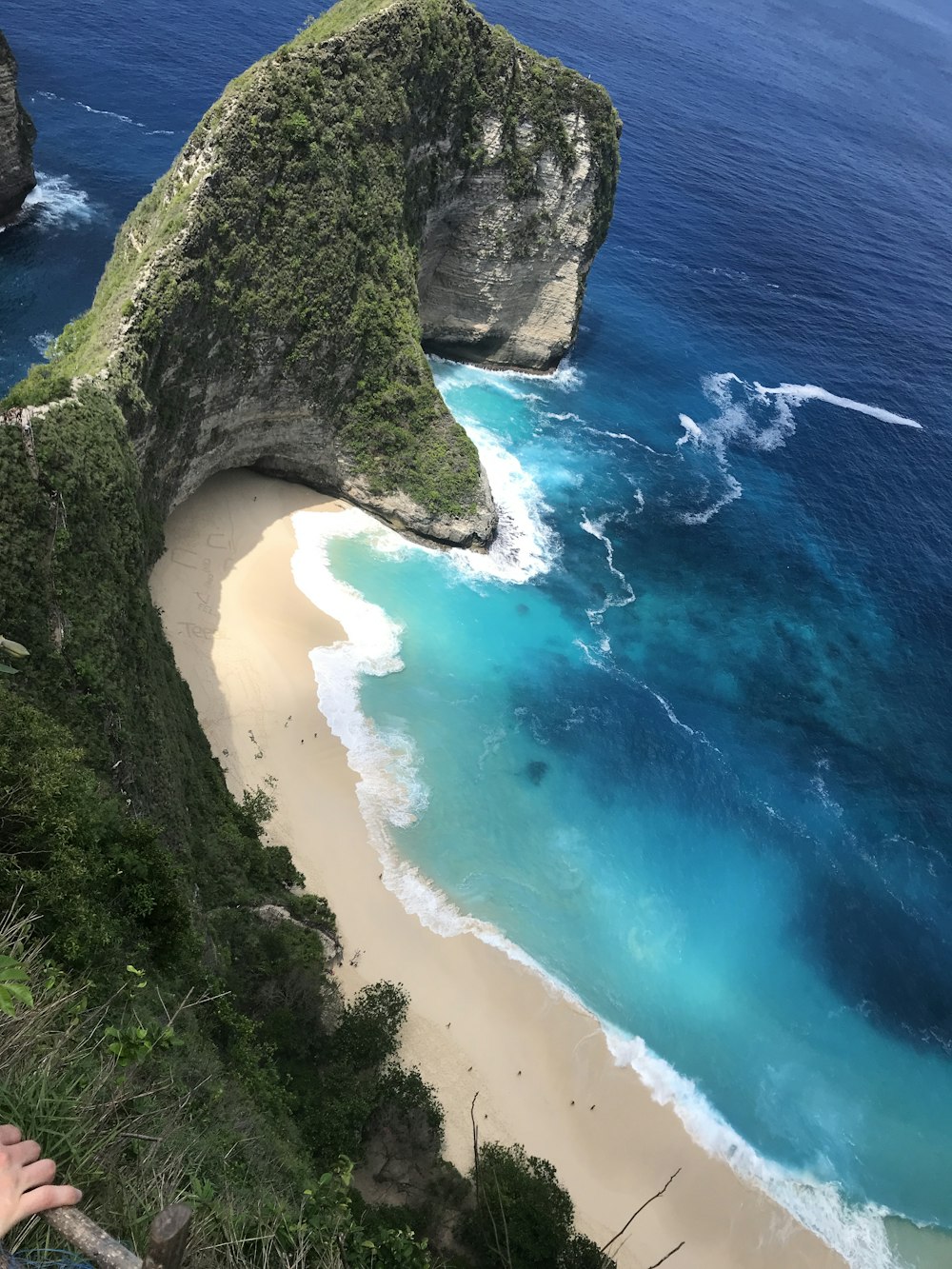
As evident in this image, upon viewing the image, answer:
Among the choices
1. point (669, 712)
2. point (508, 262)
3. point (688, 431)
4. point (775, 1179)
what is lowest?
point (775, 1179)

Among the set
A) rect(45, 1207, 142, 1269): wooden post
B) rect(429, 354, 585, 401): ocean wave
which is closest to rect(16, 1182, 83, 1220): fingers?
rect(45, 1207, 142, 1269): wooden post

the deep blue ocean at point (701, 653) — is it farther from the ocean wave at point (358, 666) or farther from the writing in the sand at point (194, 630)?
the writing in the sand at point (194, 630)

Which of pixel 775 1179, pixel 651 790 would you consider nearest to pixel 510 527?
pixel 651 790

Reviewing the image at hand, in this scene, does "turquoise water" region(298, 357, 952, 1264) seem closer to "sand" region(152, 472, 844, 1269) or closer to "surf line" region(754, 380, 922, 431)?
"sand" region(152, 472, 844, 1269)

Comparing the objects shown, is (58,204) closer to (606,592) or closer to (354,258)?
(354,258)

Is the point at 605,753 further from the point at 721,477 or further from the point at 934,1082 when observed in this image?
the point at 721,477

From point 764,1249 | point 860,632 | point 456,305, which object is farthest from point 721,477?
point 764,1249
